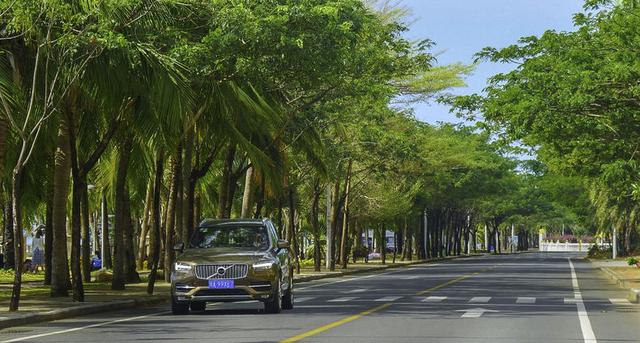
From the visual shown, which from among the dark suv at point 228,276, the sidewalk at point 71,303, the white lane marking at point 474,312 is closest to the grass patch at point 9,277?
the sidewalk at point 71,303

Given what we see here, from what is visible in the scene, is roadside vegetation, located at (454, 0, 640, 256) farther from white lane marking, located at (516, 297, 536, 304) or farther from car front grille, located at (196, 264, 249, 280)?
car front grille, located at (196, 264, 249, 280)

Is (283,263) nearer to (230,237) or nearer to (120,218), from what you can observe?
(230,237)

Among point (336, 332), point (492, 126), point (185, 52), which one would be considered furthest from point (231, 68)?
point (492, 126)

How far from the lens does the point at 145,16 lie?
76.3 ft

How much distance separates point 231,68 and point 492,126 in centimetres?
1445

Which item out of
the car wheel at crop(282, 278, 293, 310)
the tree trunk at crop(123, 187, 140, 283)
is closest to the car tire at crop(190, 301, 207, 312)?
the car wheel at crop(282, 278, 293, 310)

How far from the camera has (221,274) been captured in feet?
75.0

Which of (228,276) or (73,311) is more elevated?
(228,276)

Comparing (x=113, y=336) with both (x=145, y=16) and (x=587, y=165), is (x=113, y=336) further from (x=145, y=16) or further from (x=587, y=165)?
(x=587, y=165)

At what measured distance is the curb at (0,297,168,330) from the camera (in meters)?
20.3

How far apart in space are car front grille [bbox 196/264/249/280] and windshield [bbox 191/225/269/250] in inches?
46.8

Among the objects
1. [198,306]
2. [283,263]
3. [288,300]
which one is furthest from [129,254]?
[283,263]

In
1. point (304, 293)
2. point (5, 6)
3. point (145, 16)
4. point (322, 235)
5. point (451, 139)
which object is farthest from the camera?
point (322, 235)

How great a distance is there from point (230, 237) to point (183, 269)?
1.70 metres
